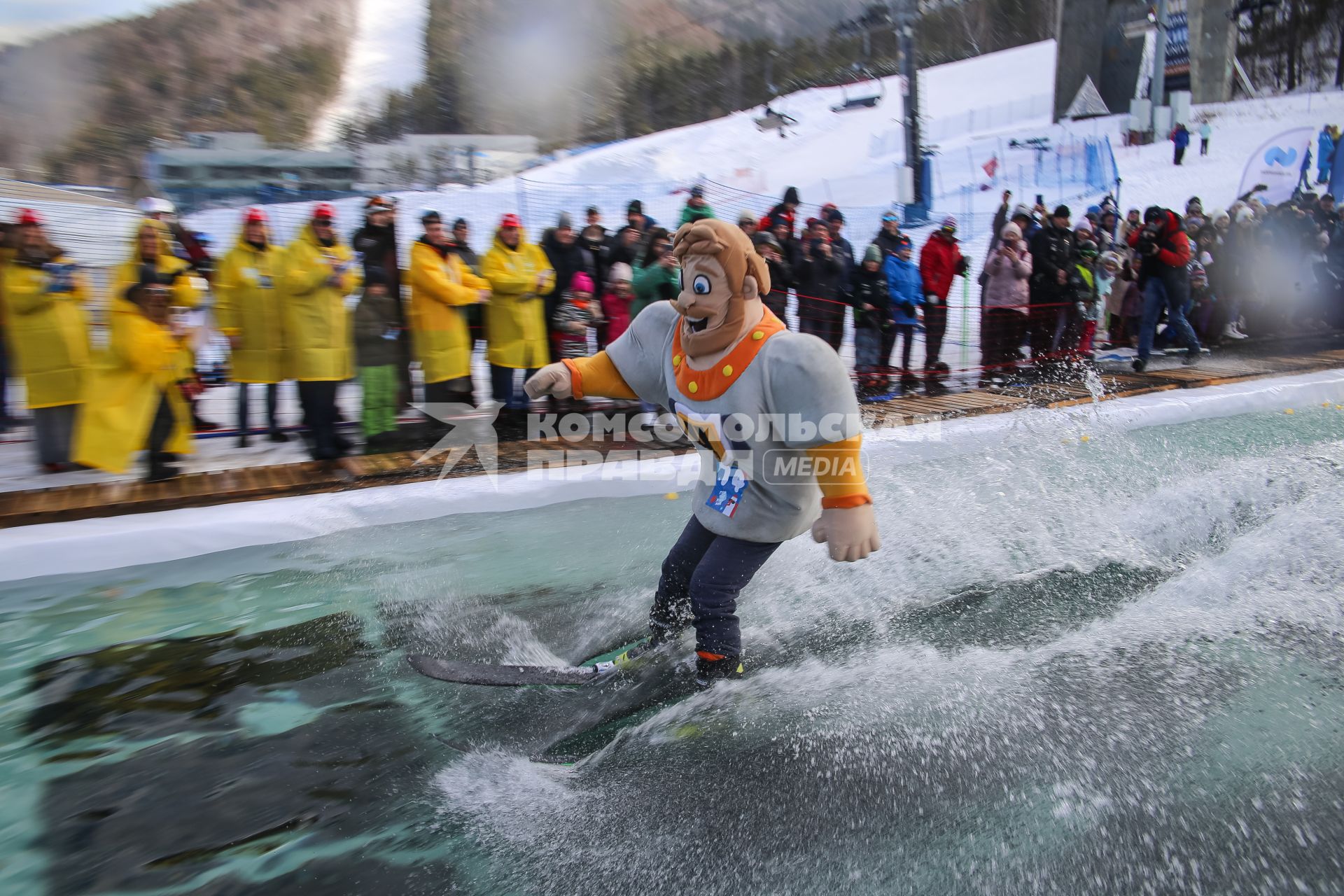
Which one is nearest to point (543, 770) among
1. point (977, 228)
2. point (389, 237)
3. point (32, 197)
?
point (389, 237)

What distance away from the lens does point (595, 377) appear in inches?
116

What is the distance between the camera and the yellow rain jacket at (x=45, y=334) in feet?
16.2

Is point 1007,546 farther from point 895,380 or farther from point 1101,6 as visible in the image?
point 1101,6

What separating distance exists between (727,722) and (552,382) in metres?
1.24

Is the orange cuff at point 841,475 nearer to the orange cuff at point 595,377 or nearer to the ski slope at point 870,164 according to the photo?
the orange cuff at point 595,377

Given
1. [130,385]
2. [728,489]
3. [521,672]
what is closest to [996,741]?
[728,489]

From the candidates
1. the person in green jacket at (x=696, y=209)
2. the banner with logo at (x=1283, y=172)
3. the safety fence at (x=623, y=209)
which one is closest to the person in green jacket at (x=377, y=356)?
the safety fence at (x=623, y=209)

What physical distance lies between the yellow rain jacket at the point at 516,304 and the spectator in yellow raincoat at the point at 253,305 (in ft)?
4.41

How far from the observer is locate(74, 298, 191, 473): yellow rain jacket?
475cm

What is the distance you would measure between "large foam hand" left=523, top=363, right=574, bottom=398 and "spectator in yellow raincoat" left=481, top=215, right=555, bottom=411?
3.21m

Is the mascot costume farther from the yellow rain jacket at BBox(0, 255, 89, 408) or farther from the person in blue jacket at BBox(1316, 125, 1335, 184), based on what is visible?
the person in blue jacket at BBox(1316, 125, 1335, 184)

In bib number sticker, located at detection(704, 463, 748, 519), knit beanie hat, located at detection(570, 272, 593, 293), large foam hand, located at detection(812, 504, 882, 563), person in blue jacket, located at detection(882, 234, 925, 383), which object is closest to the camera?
large foam hand, located at detection(812, 504, 882, 563)

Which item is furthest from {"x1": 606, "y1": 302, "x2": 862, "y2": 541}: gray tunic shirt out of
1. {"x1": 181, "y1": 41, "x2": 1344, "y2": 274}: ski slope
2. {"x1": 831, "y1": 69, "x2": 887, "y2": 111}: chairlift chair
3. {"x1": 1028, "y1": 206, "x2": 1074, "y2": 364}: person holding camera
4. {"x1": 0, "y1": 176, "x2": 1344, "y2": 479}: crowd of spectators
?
{"x1": 831, "y1": 69, "x2": 887, "y2": 111}: chairlift chair

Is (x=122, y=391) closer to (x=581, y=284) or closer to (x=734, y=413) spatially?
(x=581, y=284)
